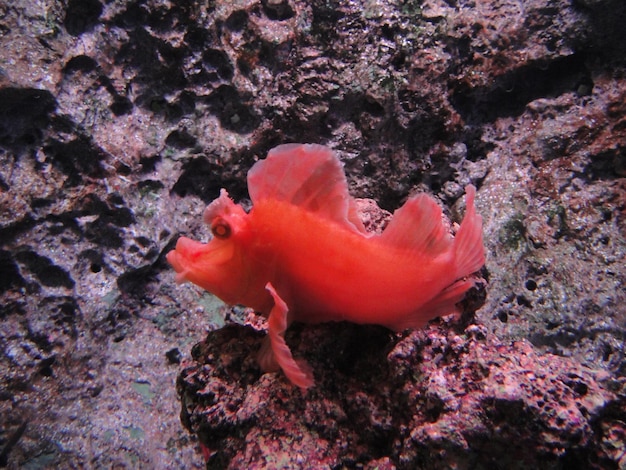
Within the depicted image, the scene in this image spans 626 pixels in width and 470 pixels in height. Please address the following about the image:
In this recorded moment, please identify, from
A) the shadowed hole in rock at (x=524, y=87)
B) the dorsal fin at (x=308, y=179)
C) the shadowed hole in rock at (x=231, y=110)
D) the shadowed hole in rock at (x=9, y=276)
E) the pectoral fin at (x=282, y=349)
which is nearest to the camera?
the pectoral fin at (x=282, y=349)

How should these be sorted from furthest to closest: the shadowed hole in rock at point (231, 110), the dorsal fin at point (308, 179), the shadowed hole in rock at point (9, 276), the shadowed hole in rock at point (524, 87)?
1. the shadowed hole in rock at point (524, 87)
2. the shadowed hole in rock at point (231, 110)
3. the shadowed hole in rock at point (9, 276)
4. the dorsal fin at point (308, 179)

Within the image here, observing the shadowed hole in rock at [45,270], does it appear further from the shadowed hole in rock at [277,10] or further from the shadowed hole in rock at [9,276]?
the shadowed hole in rock at [277,10]

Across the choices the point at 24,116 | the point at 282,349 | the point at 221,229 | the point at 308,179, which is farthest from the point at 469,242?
the point at 24,116

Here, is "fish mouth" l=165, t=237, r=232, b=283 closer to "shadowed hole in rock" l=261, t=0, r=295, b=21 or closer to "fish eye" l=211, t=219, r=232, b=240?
"fish eye" l=211, t=219, r=232, b=240

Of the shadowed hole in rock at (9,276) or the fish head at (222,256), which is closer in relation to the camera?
the fish head at (222,256)

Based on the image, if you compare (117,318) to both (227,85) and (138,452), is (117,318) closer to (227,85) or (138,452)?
(138,452)

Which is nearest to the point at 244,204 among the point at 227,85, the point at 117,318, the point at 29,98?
the point at 227,85

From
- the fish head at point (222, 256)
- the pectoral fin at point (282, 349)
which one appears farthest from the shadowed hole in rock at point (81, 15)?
the pectoral fin at point (282, 349)
